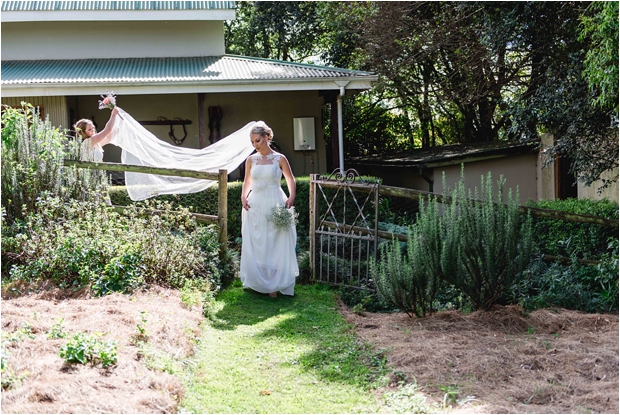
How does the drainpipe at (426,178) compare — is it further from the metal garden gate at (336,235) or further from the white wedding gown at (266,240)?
the white wedding gown at (266,240)

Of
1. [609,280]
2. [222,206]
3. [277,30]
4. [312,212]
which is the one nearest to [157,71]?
[222,206]

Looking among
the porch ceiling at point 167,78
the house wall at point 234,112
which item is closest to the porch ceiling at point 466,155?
the porch ceiling at point 167,78

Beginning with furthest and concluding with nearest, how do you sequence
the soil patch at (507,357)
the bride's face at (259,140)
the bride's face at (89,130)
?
the bride's face at (89,130) < the bride's face at (259,140) < the soil patch at (507,357)

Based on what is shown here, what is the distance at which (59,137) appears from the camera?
9266 mm

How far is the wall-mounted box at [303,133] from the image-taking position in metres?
16.8

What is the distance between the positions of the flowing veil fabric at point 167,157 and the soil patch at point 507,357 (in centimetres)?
354

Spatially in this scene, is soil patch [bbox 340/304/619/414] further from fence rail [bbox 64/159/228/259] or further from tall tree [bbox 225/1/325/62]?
tall tree [bbox 225/1/325/62]

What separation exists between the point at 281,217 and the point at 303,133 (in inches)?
353

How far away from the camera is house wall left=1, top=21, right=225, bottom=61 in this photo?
16.5 meters

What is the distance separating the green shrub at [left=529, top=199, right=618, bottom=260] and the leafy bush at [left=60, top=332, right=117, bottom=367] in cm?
549

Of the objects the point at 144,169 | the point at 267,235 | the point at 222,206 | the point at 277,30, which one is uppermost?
the point at 277,30

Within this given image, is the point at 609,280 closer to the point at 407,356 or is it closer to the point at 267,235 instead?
the point at 407,356

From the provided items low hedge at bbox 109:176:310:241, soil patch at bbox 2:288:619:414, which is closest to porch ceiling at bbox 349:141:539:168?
low hedge at bbox 109:176:310:241

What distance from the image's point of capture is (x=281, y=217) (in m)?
8.11
